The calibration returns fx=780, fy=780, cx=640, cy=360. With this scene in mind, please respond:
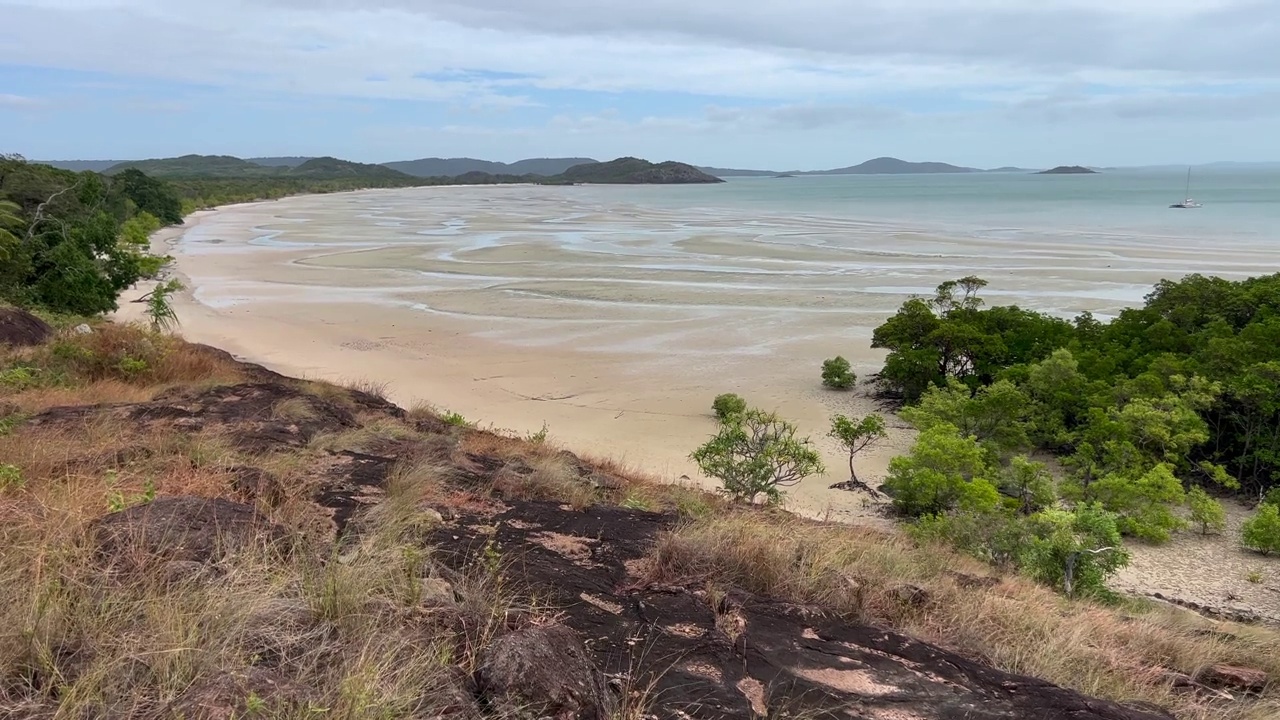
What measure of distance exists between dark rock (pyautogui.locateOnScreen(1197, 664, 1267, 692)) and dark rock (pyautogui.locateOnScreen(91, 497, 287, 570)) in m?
5.73

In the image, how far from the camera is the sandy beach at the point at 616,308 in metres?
15.6

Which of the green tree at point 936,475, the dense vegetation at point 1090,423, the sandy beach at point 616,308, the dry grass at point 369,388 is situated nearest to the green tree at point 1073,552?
the dense vegetation at point 1090,423

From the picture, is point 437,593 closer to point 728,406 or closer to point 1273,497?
point 728,406

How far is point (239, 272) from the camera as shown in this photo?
34125 mm

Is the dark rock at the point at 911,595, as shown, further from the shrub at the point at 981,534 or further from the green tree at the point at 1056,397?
the green tree at the point at 1056,397

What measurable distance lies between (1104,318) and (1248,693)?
2224 cm

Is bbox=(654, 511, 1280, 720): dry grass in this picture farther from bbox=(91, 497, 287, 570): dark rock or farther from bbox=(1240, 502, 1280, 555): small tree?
bbox=(1240, 502, 1280, 555): small tree

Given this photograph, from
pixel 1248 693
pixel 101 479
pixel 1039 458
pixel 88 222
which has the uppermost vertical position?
pixel 88 222

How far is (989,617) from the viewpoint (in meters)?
5.11

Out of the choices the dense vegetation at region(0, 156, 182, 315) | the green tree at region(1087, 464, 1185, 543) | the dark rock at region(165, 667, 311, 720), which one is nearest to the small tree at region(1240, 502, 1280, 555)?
the green tree at region(1087, 464, 1185, 543)

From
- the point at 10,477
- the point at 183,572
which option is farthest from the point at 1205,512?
the point at 10,477

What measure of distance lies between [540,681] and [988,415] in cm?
1144

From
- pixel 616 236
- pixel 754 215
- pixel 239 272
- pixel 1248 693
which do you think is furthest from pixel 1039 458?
pixel 754 215

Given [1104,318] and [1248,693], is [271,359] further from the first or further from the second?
[1104,318]
